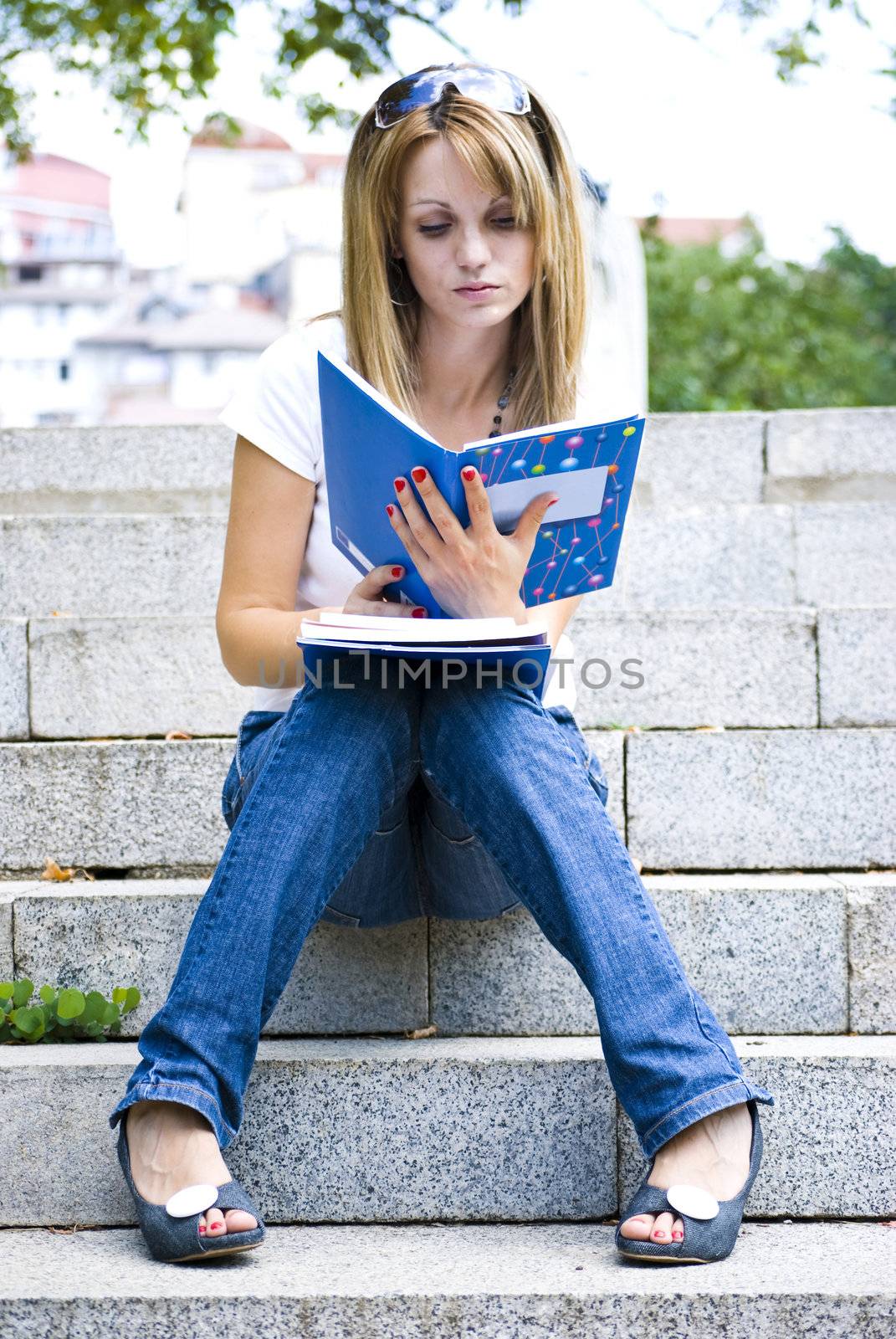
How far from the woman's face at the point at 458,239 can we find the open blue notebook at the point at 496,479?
34 centimetres

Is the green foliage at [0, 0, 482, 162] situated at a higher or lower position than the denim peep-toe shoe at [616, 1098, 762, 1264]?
higher

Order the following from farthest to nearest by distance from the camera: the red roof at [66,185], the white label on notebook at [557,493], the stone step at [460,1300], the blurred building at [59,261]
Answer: the red roof at [66,185]
the blurred building at [59,261]
the white label on notebook at [557,493]
the stone step at [460,1300]

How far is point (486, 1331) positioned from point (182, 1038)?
520 mm

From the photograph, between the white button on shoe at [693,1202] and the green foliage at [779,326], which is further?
the green foliage at [779,326]

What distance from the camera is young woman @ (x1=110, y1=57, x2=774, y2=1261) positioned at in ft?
5.88

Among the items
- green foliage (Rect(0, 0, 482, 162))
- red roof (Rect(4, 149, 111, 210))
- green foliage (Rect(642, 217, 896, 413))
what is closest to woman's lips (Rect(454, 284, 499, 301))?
green foliage (Rect(0, 0, 482, 162))

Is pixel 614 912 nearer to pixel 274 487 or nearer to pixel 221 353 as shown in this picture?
pixel 274 487

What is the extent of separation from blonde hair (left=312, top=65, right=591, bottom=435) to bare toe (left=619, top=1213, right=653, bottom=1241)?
1.22 m

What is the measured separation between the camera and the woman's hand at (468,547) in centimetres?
186

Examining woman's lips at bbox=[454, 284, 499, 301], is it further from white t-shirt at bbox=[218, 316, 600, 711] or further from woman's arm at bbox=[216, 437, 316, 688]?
woman's arm at bbox=[216, 437, 316, 688]

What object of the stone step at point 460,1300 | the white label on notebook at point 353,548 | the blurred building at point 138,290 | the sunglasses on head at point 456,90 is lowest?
the stone step at point 460,1300

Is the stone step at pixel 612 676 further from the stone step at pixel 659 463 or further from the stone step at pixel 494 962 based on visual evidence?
the stone step at pixel 659 463

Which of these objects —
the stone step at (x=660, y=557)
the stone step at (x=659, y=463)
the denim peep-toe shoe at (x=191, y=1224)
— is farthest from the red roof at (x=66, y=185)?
the denim peep-toe shoe at (x=191, y=1224)

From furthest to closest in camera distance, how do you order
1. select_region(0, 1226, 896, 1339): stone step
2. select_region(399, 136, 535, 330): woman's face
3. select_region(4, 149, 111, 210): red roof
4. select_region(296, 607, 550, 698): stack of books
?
select_region(4, 149, 111, 210): red roof, select_region(399, 136, 535, 330): woman's face, select_region(296, 607, 550, 698): stack of books, select_region(0, 1226, 896, 1339): stone step
